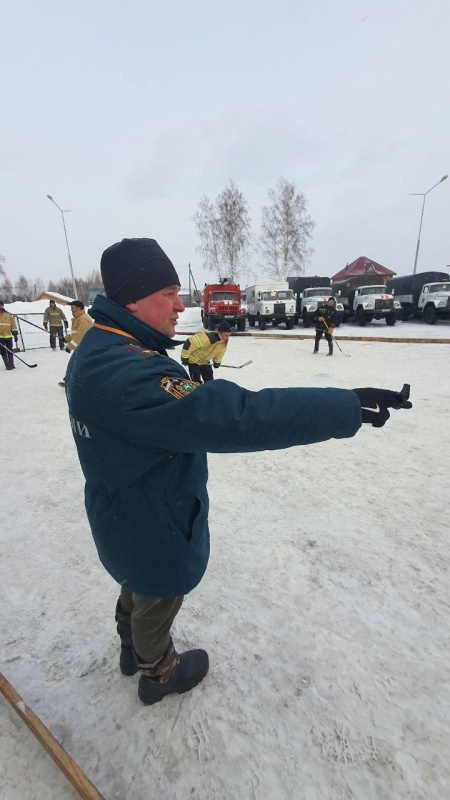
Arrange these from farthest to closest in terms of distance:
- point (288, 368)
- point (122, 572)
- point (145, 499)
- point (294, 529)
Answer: point (288, 368) → point (294, 529) → point (122, 572) → point (145, 499)

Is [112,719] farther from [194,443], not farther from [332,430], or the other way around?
[332,430]

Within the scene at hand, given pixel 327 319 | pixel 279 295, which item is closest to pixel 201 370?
pixel 327 319

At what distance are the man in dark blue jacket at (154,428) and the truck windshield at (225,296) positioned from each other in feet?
56.7

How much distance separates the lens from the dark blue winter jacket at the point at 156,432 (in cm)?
93

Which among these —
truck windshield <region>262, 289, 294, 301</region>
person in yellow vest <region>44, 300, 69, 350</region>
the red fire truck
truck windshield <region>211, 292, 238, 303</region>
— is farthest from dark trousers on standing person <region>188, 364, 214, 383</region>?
truck windshield <region>262, 289, 294, 301</region>

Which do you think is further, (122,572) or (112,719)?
(112,719)

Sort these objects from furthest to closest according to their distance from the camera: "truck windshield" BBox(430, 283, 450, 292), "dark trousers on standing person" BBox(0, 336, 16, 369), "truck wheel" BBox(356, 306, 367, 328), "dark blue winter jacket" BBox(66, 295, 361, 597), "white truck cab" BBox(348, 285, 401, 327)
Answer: "truck wheel" BBox(356, 306, 367, 328), "white truck cab" BBox(348, 285, 401, 327), "truck windshield" BBox(430, 283, 450, 292), "dark trousers on standing person" BBox(0, 336, 16, 369), "dark blue winter jacket" BBox(66, 295, 361, 597)

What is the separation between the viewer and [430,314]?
16609 millimetres

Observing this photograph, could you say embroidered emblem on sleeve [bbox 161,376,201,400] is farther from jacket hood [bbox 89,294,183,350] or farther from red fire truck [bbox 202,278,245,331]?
red fire truck [bbox 202,278,245,331]

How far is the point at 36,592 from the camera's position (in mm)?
2152

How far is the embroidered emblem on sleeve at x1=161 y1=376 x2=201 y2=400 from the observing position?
0.95 m

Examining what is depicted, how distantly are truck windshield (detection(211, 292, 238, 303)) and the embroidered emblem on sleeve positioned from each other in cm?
1766

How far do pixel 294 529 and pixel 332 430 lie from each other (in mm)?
1917

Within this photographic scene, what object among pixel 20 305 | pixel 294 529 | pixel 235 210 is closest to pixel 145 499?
pixel 294 529
